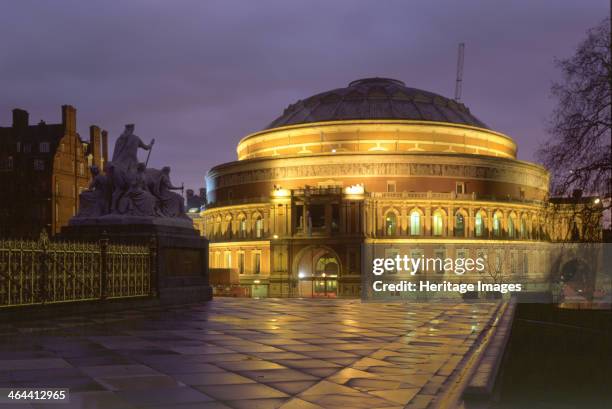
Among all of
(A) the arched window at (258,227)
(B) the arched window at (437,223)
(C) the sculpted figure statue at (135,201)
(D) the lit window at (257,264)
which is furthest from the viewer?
(A) the arched window at (258,227)

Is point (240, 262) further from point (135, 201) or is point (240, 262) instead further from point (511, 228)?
point (135, 201)

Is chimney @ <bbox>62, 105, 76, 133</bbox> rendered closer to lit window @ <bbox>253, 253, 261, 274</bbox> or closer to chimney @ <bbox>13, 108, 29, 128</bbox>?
chimney @ <bbox>13, 108, 29, 128</bbox>

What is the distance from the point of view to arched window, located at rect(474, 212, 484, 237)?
95719mm

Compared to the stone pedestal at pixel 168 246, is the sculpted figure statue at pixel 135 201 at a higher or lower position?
higher

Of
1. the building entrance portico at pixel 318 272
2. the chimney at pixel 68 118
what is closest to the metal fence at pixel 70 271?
the building entrance portico at pixel 318 272

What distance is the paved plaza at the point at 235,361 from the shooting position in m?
11.3

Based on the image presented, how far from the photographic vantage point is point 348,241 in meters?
88.6

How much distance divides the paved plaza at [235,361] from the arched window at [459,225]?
71564 millimetres

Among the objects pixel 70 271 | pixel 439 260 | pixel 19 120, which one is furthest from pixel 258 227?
pixel 70 271

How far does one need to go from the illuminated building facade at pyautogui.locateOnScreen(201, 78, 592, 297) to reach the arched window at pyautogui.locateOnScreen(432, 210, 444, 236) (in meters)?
0.11

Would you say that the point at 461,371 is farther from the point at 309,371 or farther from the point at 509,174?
the point at 509,174

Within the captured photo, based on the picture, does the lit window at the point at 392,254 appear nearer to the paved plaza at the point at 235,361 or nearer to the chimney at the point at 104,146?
the chimney at the point at 104,146

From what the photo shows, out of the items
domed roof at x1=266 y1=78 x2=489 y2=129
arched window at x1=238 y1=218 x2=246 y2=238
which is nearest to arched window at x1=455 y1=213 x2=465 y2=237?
domed roof at x1=266 y1=78 x2=489 y2=129

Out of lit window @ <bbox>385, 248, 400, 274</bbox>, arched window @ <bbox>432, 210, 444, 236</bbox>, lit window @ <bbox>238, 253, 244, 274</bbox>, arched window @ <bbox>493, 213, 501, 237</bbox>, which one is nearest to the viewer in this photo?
lit window @ <bbox>385, 248, 400, 274</bbox>
